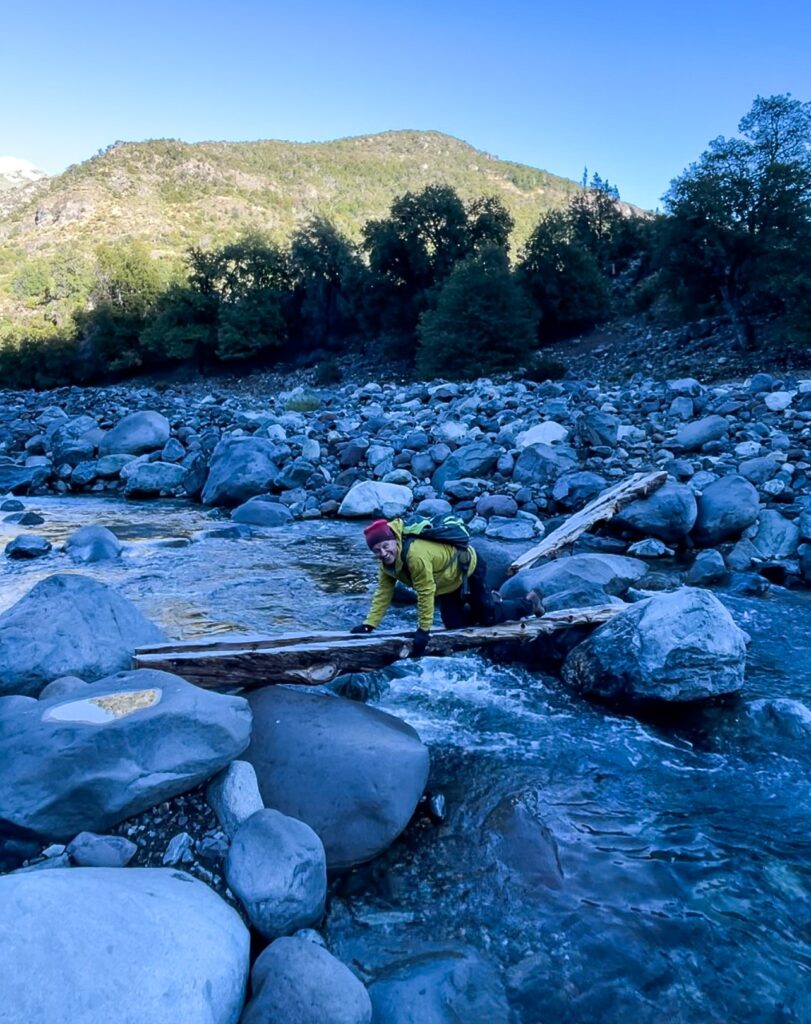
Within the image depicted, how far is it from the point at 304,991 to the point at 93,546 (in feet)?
26.8

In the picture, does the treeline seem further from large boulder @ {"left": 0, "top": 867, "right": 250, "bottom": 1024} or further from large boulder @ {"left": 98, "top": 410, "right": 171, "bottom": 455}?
large boulder @ {"left": 0, "top": 867, "right": 250, "bottom": 1024}

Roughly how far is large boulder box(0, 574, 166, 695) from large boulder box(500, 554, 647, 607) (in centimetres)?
370

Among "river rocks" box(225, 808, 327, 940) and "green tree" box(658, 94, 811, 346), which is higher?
"green tree" box(658, 94, 811, 346)

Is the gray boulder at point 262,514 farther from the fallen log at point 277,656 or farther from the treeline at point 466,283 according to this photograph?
the treeline at point 466,283

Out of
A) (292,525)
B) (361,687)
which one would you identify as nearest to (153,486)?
(292,525)

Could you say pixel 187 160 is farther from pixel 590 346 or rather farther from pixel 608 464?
pixel 608 464

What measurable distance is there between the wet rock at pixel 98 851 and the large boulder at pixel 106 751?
11 cm

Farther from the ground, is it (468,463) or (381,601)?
(381,601)

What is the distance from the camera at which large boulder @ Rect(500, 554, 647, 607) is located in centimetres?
669

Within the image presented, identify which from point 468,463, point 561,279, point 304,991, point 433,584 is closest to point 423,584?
point 433,584

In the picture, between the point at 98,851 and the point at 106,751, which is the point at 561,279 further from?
the point at 98,851

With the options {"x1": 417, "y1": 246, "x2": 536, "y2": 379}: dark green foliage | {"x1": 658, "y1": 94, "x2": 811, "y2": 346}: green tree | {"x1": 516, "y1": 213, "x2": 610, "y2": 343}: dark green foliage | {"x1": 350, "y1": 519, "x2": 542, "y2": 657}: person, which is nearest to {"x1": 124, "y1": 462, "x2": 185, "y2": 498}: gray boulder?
{"x1": 350, "y1": 519, "x2": 542, "y2": 657}: person

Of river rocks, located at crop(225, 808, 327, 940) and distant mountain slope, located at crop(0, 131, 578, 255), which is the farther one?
distant mountain slope, located at crop(0, 131, 578, 255)

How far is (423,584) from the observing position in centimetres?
545
